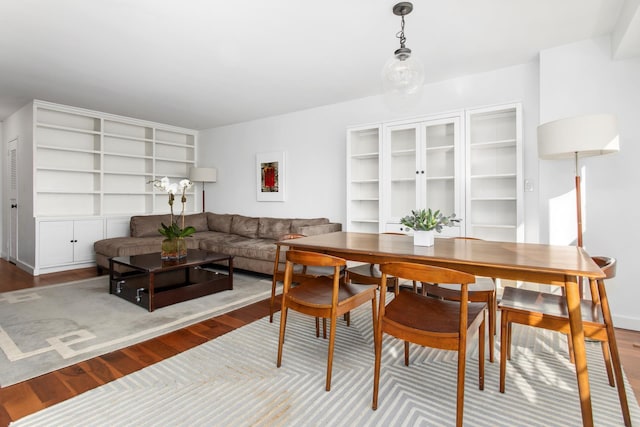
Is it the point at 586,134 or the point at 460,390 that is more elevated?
the point at 586,134

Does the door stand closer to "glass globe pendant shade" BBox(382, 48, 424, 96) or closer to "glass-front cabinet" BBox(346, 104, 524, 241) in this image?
"glass-front cabinet" BBox(346, 104, 524, 241)

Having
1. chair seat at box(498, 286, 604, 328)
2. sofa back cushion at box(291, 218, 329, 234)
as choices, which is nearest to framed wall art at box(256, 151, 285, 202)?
sofa back cushion at box(291, 218, 329, 234)

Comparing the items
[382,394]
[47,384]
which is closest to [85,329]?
[47,384]

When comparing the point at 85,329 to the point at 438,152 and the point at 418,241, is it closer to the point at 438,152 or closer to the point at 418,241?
the point at 418,241

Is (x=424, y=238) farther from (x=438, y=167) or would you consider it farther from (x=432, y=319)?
(x=438, y=167)

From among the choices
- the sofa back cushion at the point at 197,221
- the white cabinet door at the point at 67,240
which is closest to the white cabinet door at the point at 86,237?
the white cabinet door at the point at 67,240

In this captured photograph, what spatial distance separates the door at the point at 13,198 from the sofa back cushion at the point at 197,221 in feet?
8.16

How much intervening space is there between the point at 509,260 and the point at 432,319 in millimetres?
500

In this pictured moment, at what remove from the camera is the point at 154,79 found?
3.86m

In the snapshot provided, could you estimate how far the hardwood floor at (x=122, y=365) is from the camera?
1.76 meters

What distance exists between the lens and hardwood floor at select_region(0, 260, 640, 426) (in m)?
1.76

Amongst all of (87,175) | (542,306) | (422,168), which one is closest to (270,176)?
(422,168)

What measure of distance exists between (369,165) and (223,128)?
341 cm

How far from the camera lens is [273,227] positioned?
5176mm
